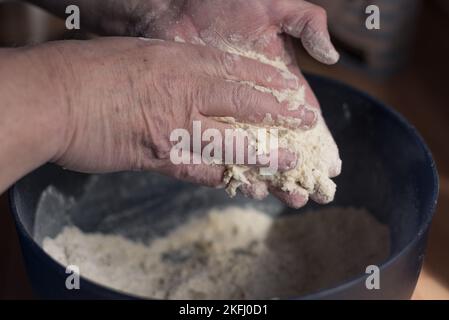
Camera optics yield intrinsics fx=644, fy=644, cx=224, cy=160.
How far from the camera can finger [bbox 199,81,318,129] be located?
2.23 ft

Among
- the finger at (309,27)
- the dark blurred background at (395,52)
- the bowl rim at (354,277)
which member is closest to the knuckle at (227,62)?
the finger at (309,27)

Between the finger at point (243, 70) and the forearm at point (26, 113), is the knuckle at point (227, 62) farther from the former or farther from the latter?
the forearm at point (26, 113)

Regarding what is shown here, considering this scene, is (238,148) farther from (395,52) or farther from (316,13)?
(395,52)

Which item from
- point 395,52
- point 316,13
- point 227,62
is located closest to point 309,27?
point 316,13

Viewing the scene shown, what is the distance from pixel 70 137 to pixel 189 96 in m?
0.13

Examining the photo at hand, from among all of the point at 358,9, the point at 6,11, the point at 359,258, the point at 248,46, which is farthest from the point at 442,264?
the point at 6,11

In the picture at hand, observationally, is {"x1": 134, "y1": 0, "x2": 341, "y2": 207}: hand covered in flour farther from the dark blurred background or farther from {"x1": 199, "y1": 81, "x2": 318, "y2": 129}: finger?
the dark blurred background

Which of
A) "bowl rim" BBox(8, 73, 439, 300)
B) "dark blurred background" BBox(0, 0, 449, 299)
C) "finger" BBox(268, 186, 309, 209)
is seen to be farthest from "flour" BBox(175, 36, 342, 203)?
"dark blurred background" BBox(0, 0, 449, 299)

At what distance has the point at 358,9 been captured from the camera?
1212 millimetres

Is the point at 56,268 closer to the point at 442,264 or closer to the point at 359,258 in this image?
the point at 359,258

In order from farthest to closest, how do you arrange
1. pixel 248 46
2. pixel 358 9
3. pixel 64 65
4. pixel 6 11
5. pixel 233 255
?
pixel 6 11
pixel 358 9
pixel 233 255
pixel 248 46
pixel 64 65

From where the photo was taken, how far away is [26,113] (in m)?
0.58

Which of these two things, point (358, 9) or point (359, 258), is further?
point (358, 9)

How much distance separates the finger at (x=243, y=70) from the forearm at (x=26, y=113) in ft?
0.57
